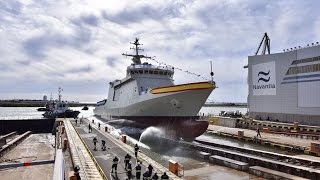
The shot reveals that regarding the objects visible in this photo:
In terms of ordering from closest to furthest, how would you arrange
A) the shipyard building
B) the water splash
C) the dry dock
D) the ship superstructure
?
the dry dock < the ship superstructure < the water splash < the shipyard building

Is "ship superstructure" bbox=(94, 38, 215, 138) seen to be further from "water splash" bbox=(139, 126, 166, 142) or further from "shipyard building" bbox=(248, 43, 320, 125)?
"shipyard building" bbox=(248, 43, 320, 125)

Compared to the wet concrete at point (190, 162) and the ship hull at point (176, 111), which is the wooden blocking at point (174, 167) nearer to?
the wet concrete at point (190, 162)

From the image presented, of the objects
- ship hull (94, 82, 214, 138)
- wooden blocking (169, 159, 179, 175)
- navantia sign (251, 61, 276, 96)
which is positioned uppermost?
navantia sign (251, 61, 276, 96)

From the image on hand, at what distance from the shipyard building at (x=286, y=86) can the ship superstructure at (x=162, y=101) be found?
14384 millimetres

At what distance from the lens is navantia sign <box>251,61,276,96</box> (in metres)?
45.7

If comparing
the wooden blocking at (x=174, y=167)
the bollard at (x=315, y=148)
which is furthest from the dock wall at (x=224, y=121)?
the wooden blocking at (x=174, y=167)

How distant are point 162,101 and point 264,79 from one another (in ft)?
69.2

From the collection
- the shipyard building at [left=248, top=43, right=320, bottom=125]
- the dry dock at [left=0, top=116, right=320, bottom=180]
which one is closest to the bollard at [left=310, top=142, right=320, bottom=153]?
the dry dock at [left=0, top=116, right=320, bottom=180]

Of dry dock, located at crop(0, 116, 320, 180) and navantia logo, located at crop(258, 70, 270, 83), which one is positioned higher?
navantia logo, located at crop(258, 70, 270, 83)

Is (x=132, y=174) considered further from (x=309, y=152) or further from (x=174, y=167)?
(x=309, y=152)

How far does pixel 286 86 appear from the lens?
43062 millimetres

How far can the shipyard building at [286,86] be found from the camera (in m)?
38.7

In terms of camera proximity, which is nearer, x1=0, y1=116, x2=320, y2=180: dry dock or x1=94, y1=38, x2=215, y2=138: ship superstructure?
x1=0, y1=116, x2=320, y2=180: dry dock

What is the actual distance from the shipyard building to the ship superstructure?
14.4m
